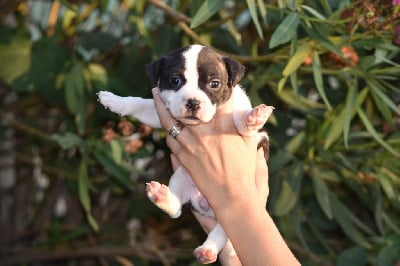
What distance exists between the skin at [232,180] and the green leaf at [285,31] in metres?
0.25

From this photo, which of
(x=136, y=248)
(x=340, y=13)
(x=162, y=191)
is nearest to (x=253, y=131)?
(x=162, y=191)

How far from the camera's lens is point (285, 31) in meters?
1.92

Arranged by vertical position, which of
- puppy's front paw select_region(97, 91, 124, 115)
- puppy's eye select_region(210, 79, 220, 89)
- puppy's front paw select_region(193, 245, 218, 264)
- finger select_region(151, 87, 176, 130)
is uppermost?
puppy's eye select_region(210, 79, 220, 89)

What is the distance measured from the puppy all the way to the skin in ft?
0.16

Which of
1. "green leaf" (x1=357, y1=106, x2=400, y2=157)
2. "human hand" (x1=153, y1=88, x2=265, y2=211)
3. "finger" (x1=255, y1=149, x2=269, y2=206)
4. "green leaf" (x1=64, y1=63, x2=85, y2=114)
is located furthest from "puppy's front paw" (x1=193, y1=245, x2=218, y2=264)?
"green leaf" (x1=64, y1=63, x2=85, y2=114)

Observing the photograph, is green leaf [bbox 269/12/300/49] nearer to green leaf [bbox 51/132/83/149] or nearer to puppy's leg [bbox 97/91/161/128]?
puppy's leg [bbox 97/91/161/128]

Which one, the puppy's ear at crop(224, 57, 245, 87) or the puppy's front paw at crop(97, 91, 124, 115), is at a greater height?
the puppy's ear at crop(224, 57, 245, 87)

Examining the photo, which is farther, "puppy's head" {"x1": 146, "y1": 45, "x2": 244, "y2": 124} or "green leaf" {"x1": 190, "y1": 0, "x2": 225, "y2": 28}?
"green leaf" {"x1": 190, "y1": 0, "x2": 225, "y2": 28}

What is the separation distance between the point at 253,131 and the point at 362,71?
20.8 inches

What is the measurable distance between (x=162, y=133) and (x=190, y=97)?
2.64ft

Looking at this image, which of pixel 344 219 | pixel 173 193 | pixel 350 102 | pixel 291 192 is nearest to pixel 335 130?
pixel 350 102

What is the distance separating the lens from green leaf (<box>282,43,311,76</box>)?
199 cm

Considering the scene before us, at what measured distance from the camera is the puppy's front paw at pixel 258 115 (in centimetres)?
161

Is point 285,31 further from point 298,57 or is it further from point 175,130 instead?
point 175,130
